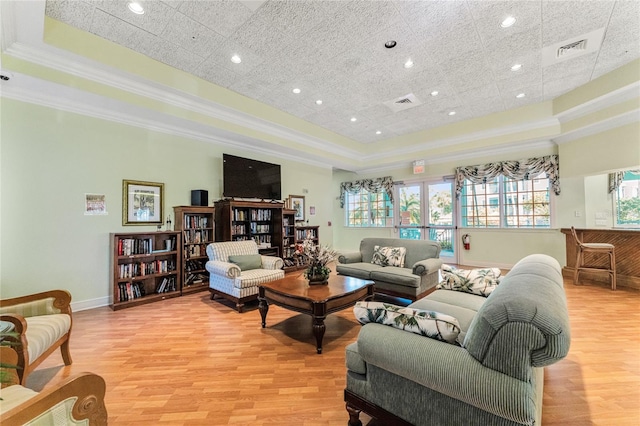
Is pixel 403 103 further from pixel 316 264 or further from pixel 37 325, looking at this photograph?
pixel 37 325

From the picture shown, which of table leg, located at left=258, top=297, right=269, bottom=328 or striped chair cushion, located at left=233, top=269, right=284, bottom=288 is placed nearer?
table leg, located at left=258, top=297, right=269, bottom=328

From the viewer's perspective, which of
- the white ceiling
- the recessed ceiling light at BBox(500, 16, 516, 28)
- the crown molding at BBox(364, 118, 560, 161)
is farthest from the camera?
the crown molding at BBox(364, 118, 560, 161)

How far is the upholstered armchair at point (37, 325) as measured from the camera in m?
1.67

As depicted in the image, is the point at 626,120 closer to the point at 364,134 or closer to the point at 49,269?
the point at 364,134

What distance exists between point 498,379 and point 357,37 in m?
3.48

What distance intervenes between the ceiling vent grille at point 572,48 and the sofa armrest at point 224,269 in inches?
204

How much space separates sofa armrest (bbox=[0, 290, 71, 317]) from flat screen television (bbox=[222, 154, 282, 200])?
3.04m

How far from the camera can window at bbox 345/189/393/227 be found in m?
8.27

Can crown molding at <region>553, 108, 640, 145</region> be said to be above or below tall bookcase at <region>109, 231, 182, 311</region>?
above

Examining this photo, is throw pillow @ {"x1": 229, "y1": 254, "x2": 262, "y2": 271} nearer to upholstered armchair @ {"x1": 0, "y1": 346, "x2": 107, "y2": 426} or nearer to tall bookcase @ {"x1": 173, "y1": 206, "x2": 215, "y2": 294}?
tall bookcase @ {"x1": 173, "y1": 206, "x2": 215, "y2": 294}

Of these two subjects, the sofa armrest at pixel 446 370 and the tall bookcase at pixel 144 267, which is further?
the tall bookcase at pixel 144 267

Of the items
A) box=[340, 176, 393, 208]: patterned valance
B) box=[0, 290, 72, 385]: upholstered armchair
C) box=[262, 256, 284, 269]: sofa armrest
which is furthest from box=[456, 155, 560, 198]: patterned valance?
box=[0, 290, 72, 385]: upholstered armchair

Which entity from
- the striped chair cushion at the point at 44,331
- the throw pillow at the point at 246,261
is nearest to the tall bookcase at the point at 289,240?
the throw pillow at the point at 246,261

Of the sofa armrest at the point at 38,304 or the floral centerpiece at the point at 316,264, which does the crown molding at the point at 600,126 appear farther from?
the sofa armrest at the point at 38,304
